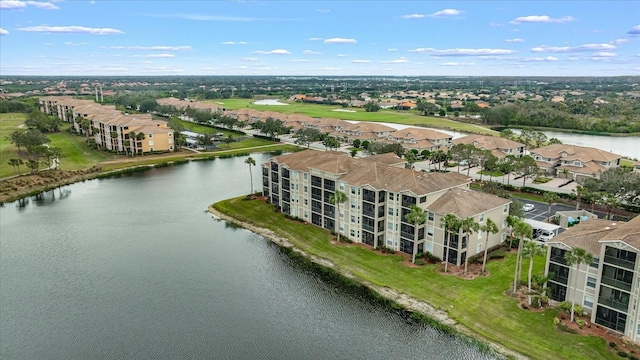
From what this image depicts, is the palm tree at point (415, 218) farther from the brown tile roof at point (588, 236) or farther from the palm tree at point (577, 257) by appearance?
the palm tree at point (577, 257)

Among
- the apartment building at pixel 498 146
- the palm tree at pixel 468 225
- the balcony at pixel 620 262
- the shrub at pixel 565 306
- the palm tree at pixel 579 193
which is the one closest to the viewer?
the balcony at pixel 620 262

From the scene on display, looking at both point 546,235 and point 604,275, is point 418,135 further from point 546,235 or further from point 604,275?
point 604,275

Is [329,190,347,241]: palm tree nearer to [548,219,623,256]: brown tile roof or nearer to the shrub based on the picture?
[548,219,623,256]: brown tile roof

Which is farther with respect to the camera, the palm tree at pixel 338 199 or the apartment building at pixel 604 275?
the palm tree at pixel 338 199

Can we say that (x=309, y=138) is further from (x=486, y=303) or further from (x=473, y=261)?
(x=486, y=303)

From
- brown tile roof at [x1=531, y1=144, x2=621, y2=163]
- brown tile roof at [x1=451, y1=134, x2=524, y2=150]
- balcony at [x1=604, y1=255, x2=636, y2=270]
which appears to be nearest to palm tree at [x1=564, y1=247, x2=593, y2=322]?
balcony at [x1=604, y1=255, x2=636, y2=270]

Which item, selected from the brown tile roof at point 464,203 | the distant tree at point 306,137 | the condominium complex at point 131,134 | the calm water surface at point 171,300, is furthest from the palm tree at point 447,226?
the condominium complex at point 131,134

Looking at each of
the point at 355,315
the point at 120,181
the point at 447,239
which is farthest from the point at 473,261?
the point at 120,181
